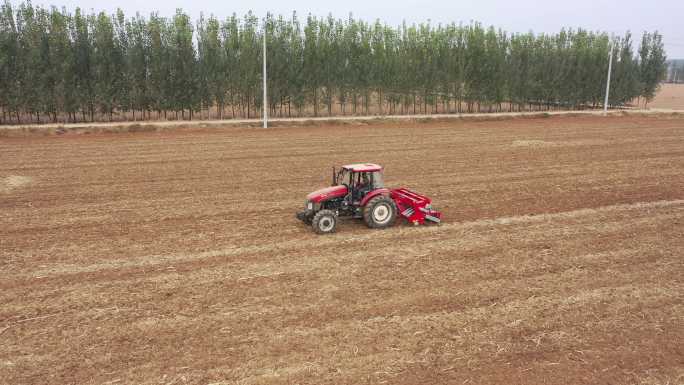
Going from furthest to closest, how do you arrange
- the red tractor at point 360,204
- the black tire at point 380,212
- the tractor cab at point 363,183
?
1. the tractor cab at point 363,183
2. the black tire at point 380,212
3. the red tractor at point 360,204

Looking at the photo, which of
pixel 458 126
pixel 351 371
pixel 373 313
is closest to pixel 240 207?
pixel 373 313

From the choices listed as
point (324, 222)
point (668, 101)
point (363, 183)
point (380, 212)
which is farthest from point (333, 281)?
point (668, 101)

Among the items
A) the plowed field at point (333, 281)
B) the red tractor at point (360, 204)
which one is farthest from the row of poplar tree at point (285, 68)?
the red tractor at point (360, 204)

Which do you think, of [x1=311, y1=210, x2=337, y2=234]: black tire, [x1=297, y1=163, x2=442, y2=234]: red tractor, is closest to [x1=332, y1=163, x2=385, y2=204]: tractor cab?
[x1=297, y1=163, x2=442, y2=234]: red tractor

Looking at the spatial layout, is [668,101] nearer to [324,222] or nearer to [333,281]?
[324,222]

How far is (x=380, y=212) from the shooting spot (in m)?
12.2

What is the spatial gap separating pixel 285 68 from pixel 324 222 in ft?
98.5

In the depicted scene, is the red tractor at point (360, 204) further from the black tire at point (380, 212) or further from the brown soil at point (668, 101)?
the brown soil at point (668, 101)

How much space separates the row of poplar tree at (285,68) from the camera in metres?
33.9

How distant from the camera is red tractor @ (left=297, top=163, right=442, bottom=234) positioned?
11867 millimetres

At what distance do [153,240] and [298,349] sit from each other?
5840 mm

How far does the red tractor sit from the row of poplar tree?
27691 mm

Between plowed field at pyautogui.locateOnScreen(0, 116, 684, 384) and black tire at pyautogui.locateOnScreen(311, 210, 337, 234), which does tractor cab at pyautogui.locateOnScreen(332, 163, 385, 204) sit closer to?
black tire at pyautogui.locateOnScreen(311, 210, 337, 234)

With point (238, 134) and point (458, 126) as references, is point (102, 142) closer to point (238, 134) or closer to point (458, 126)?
point (238, 134)
